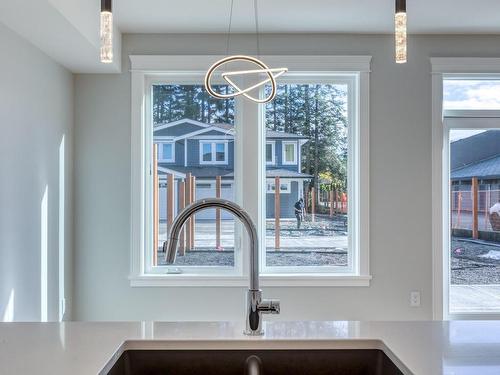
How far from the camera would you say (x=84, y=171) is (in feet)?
11.3

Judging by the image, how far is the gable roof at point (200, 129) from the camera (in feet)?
11.6

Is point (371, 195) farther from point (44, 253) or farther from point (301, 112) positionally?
point (44, 253)

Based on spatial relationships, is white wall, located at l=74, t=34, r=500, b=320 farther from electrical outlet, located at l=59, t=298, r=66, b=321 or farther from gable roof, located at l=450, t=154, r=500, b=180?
gable roof, located at l=450, t=154, r=500, b=180

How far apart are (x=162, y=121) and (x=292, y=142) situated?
1078 millimetres

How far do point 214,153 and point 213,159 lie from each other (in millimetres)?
50

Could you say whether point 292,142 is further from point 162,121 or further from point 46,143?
point 46,143

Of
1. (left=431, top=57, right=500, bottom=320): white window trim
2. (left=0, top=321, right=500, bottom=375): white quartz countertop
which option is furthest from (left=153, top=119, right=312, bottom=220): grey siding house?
(left=0, top=321, right=500, bottom=375): white quartz countertop

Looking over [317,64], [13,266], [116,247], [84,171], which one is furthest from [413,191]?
[13,266]

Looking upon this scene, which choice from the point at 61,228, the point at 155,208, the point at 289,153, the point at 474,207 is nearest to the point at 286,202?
the point at 289,153

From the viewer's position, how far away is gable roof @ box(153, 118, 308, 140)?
140 inches

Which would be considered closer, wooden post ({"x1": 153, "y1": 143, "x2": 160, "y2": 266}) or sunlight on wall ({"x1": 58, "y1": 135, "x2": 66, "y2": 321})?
sunlight on wall ({"x1": 58, "y1": 135, "x2": 66, "y2": 321})

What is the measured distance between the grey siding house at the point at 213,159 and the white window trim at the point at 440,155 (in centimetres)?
101

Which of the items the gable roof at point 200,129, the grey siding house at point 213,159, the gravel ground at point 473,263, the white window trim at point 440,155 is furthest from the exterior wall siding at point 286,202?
the gravel ground at point 473,263

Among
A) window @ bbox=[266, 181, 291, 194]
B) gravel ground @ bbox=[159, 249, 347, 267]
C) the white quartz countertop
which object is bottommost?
gravel ground @ bbox=[159, 249, 347, 267]
